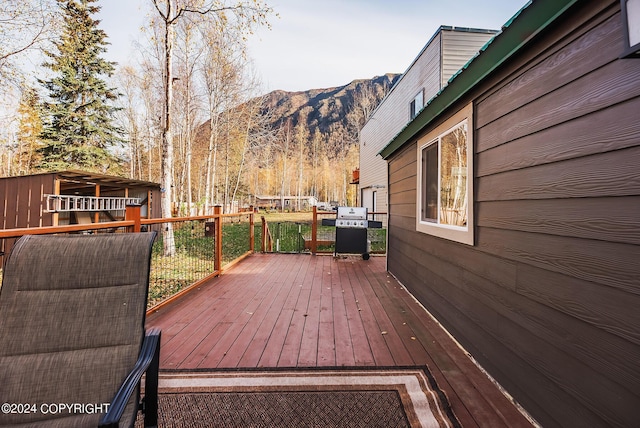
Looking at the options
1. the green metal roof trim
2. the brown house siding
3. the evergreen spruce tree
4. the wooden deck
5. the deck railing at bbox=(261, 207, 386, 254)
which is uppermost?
the evergreen spruce tree

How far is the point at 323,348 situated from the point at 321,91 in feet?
344

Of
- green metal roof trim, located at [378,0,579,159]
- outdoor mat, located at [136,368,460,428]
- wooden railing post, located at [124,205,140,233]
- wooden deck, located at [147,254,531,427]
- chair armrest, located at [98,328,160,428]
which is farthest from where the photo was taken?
wooden railing post, located at [124,205,140,233]

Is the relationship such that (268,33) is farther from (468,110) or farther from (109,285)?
(109,285)

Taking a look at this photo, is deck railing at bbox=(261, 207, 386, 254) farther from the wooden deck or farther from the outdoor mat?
the outdoor mat

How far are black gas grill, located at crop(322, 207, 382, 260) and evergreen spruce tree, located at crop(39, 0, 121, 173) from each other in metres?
15.5

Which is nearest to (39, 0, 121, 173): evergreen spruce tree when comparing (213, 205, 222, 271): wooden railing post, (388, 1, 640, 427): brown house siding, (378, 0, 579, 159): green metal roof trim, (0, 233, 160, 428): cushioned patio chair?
(213, 205, 222, 271): wooden railing post

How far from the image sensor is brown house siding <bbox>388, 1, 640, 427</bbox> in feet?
3.67

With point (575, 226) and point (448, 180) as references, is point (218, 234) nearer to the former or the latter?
point (448, 180)

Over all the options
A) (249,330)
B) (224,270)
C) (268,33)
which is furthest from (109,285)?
(268,33)

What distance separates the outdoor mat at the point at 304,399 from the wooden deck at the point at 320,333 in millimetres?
119

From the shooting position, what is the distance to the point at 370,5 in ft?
27.0

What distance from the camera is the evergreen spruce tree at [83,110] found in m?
14.3

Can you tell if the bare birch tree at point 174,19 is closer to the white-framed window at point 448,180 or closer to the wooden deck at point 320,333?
the wooden deck at point 320,333

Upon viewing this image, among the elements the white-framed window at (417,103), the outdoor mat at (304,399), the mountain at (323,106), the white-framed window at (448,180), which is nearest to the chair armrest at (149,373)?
the outdoor mat at (304,399)
